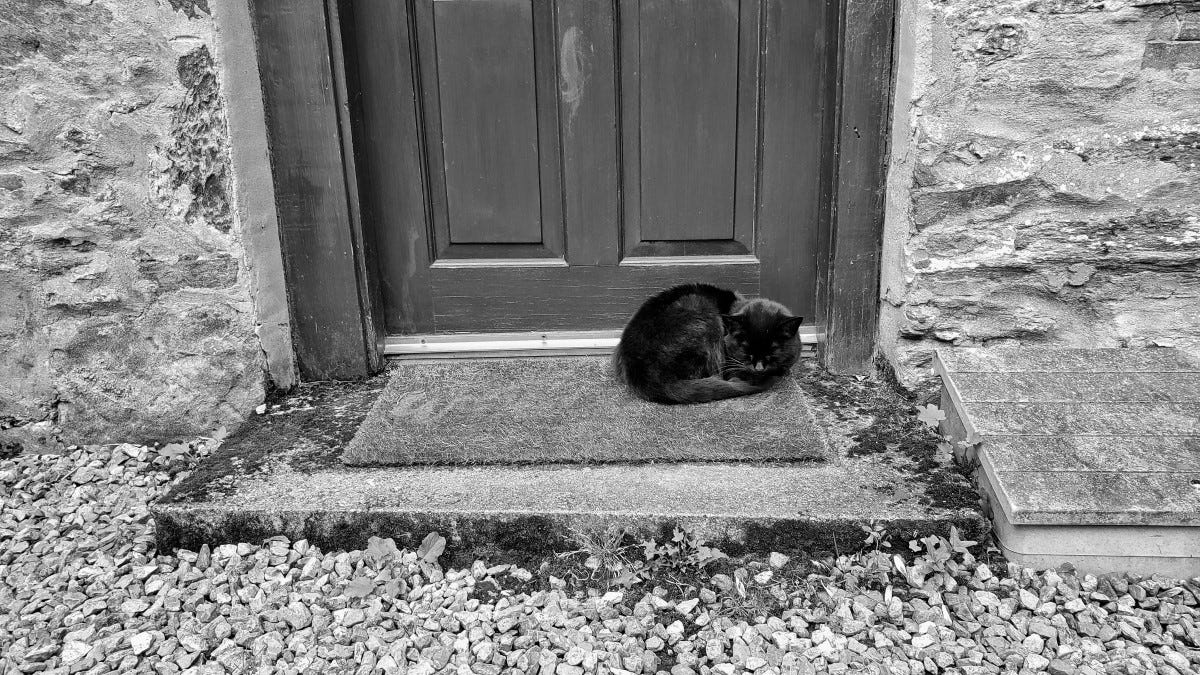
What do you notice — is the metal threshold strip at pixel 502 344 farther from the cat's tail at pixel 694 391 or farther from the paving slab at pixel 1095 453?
the paving slab at pixel 1095 453

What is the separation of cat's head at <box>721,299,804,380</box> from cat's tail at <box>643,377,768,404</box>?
0.09 metres

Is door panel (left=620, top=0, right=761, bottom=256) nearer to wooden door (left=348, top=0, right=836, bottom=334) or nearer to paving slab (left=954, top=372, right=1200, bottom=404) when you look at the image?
wooden door (left=348, top=0, right=836, bottom=334)

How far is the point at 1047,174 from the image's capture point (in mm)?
2295

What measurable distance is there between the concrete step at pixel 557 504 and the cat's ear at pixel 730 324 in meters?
0.51

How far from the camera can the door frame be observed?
7.97 feet

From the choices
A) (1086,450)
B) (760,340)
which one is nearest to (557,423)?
(760,340)

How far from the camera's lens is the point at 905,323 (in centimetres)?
250

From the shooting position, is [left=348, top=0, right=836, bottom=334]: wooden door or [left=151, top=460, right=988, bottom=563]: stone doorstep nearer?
[left=151, top=460, right=988, bottom=563]: stone doorstep

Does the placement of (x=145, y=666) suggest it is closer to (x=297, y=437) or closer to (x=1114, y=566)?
(x=297, y=437)

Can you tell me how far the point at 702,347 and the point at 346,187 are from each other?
1.29 meters

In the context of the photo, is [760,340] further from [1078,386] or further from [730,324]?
[1078,386]

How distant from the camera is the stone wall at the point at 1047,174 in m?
2.19

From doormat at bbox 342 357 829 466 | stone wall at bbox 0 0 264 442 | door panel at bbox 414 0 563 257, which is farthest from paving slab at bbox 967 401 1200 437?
stone wall at bbox 0 0 264 442

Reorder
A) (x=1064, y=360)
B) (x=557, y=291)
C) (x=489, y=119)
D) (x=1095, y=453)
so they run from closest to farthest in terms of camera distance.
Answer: (x=1095, y=453), (x=1064, y=360), (x=489, y=119), (x=557, y=291)
